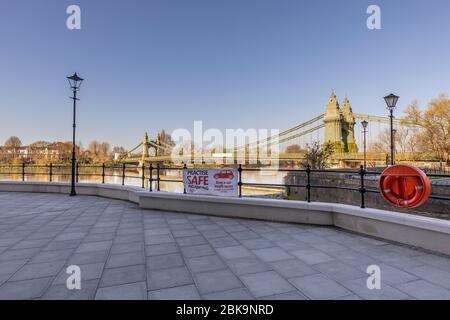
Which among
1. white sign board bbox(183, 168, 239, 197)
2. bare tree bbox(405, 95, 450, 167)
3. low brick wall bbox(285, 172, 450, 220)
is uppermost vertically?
bare tree bbox(405, 95, 450, 167)

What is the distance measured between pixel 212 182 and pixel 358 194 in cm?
1516

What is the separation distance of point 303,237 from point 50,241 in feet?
14.9

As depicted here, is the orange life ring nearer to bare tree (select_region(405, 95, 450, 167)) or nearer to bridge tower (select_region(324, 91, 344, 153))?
bare tree (select_region(405, 95, 450, 167))

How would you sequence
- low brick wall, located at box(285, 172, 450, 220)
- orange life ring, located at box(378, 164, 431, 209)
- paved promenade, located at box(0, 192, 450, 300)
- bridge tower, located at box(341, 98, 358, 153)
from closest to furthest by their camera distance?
1. paved promenade, located at box(0, 192, 450, 300)
2. orange life ring, located at box(378, 164, 431, 209)
3. low brick wall, located at box(285, 172, 450, 220)
4. bridge tower, located at box(341, 98, 358, 153)

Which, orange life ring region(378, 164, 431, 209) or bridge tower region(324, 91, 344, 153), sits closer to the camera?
orange life ring region(378, 164, 431, 209)

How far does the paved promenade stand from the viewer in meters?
2.92

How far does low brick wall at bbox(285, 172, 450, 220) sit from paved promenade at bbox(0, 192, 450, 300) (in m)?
6.03

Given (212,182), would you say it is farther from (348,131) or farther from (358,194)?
(348,131)

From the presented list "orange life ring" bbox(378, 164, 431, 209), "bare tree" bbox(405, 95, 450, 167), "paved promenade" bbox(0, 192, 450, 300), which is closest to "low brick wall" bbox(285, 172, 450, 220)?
"orange life ring" bbox(378, 164, 431, 209)

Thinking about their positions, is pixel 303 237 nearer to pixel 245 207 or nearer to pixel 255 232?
pixel 255 232

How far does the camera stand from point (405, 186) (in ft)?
14.5

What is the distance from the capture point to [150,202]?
7.77 meters

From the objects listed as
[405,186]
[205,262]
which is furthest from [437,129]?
[205,262]
